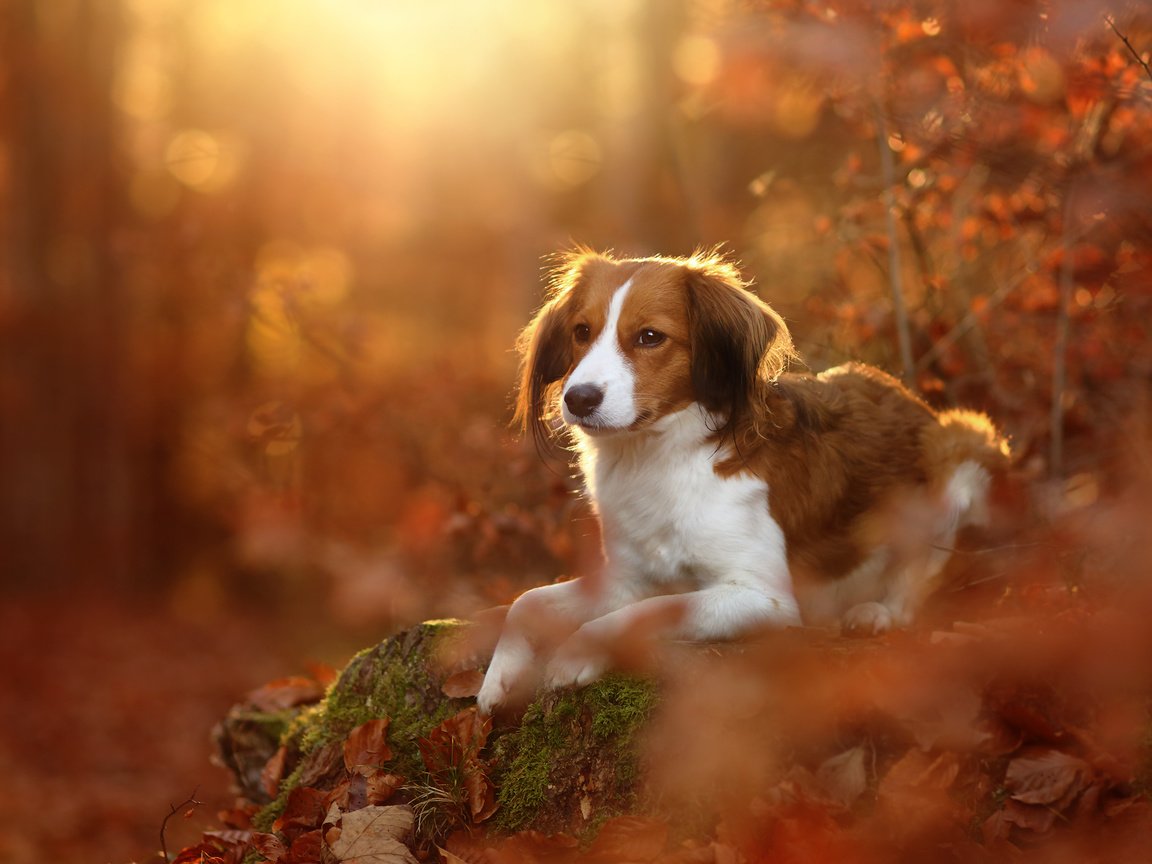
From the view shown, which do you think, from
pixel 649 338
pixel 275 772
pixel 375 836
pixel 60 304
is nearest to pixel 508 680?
pixel 375 836

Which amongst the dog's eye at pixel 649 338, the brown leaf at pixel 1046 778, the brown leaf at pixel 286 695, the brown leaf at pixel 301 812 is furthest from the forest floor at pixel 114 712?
Result: the brown leaf at pixel 1046 778

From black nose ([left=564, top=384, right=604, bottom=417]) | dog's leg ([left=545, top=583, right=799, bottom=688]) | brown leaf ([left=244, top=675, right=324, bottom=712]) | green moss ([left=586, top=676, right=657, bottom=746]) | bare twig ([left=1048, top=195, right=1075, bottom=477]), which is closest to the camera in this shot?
green moss ([left=586, top=676, right=657, bottom=746])

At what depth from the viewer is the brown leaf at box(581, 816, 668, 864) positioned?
3.62 m

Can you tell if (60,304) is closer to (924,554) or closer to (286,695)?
(286,695)

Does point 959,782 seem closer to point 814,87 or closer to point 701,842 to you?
point 701,842

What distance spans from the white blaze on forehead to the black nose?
0.01 m

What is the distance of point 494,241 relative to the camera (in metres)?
28.3

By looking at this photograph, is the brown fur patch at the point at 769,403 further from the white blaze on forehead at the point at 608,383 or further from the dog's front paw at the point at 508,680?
the dog's front paw at the point at 508,680

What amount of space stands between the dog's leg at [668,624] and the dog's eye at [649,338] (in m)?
0.91

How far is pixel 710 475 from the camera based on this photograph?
448 centimetres

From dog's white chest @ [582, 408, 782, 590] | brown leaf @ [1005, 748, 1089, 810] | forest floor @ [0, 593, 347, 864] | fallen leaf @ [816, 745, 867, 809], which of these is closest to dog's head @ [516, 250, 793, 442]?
dog's white chest @ [582, 408, 782, 590]

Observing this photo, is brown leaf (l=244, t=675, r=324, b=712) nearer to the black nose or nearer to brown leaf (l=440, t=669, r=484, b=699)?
brown leaf (l=440, t=669, r=484, b=699)

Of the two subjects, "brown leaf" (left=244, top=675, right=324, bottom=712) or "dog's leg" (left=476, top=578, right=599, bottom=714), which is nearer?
"dog's leg" (left=476, top=578, right=599, bottom=714)

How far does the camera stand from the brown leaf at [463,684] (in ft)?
14.7
